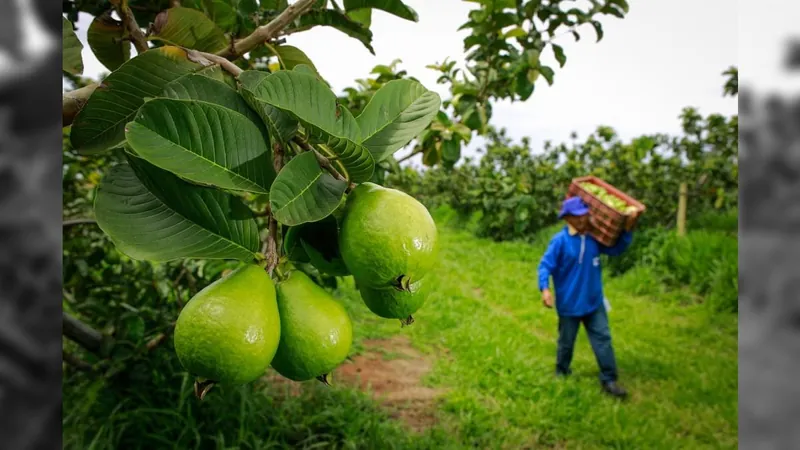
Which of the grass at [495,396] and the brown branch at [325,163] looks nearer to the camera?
the brown branch at [325,163]

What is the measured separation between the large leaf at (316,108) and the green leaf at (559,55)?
1428 mm

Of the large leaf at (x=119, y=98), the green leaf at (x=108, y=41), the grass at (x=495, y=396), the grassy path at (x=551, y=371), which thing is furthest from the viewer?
the grassy path at (x=551, y=371)

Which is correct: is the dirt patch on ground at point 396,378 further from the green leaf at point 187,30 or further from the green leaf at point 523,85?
the green leaf at point 187,30

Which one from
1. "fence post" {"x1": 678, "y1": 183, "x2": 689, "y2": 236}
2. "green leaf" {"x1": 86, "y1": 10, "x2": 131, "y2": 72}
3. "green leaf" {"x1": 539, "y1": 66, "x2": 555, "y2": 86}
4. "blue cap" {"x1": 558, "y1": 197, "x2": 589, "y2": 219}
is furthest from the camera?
"fence post" {"x1": 678, "y1": 183, "x2": 689, "y2": 236}

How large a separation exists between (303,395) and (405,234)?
217 cm

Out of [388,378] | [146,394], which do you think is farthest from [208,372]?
[388,378]

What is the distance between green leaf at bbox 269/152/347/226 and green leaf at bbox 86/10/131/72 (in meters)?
0.41

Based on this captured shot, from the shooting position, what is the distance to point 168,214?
16.0 inches

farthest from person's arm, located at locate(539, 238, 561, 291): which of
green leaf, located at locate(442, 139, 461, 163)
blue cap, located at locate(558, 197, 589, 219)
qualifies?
green leaf, located at locate(442, 139, 461, 163)

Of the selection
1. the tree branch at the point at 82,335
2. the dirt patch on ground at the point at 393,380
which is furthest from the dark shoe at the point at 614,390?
the tree branch at the point at 82,335

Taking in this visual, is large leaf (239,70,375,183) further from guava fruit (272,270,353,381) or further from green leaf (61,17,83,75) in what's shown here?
green leaf (61,17,83,75)

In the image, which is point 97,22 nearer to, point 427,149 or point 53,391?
point 53,391

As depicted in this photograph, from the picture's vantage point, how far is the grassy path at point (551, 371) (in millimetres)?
2525

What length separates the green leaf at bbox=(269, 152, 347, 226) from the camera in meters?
0.37
